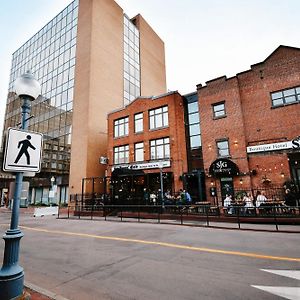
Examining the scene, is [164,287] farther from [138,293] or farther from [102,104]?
[102,104]

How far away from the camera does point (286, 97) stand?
18.2 meters

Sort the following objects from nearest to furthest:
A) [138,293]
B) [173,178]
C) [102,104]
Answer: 1. [138,293]
2. [173,178]
3. [102,104]

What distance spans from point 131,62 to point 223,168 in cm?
2817

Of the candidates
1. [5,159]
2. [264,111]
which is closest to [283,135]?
[264,111]

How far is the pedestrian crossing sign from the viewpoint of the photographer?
12.6 ft

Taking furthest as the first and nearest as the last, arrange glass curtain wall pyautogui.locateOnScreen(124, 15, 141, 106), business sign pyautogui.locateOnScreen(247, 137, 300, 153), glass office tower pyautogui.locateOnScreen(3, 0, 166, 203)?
glass curtain wall pyautogui.locateOnScreen(124, 15, 141, 106), glass office tower pyautogui.locateOnScreen(3, 0, 166, 203), business sign pyautogui.locateOnScreen(247, 137, 300, 153)

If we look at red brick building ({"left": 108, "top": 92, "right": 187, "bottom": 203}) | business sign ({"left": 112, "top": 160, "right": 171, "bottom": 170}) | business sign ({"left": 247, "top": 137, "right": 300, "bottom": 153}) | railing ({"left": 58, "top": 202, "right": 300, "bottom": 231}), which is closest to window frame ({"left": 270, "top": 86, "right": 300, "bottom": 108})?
business sign ({"left": 247, "top": 137, "right": 300, "bottom": 153})

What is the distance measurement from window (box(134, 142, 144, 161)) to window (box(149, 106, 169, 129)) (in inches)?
99.8

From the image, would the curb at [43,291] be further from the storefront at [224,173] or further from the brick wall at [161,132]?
the brick wall at [161,132]

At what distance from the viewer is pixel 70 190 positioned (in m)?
28.2

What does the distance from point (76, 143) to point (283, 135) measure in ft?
77.4

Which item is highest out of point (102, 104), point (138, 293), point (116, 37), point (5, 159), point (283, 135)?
point (116, 37)

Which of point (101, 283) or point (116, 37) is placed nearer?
point (101, 283)

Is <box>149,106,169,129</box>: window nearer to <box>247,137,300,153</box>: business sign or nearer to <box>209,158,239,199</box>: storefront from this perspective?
<box>209,158,239,199</box>: storefront
